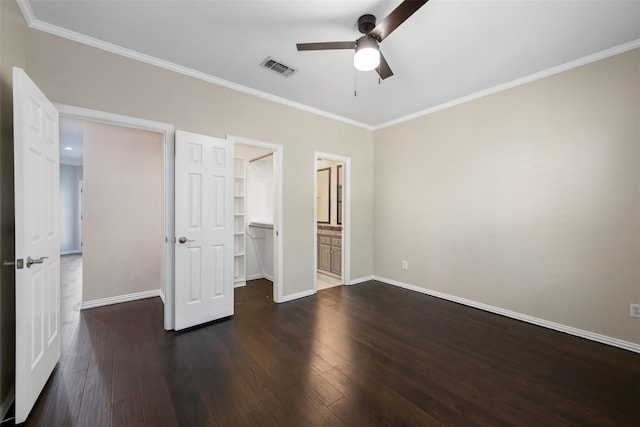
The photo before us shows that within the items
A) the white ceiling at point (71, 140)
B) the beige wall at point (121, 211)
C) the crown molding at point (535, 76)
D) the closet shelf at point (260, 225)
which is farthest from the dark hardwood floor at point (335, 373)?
the white ceiling at point (71, 140)

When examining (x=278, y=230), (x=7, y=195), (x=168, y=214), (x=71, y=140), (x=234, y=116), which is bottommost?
(x=278, y=230)

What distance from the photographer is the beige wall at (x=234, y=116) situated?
233cm

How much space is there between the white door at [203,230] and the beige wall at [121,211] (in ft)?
3.05

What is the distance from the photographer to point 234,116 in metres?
3.28

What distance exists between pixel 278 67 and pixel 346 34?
0.88 meters

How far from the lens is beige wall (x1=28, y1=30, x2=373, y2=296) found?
7.64ft

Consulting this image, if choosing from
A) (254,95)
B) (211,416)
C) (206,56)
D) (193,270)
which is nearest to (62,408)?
(211,416)

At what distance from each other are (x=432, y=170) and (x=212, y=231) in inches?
127

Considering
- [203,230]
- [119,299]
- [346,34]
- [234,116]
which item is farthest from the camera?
[119,299]

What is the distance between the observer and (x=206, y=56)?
8.79ft

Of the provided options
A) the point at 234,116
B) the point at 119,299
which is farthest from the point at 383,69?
the point at 119,299

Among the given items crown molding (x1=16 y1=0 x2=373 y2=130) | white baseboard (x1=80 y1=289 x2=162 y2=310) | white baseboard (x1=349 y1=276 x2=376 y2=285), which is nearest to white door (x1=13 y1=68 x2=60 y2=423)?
crown molding (x1=16 y1=0 x2=373 y2=130)

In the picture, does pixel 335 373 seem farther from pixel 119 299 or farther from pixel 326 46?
pixel 119 299

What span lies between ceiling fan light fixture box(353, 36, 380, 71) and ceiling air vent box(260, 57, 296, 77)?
1068 mm
